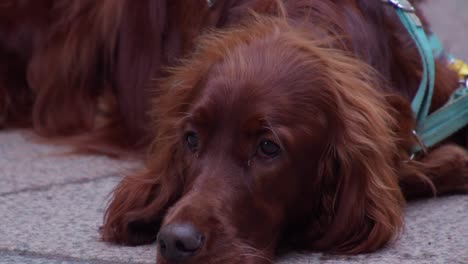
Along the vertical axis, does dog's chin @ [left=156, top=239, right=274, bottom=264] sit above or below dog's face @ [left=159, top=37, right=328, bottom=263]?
below

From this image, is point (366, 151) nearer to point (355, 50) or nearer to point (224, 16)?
point (355, 50)

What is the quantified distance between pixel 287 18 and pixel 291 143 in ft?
1.64

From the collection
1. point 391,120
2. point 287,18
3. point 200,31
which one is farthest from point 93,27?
point 391,120

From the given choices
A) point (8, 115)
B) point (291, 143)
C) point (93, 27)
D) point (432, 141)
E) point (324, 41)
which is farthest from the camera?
point (8, 115)

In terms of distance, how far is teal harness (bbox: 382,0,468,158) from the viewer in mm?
→ 3227

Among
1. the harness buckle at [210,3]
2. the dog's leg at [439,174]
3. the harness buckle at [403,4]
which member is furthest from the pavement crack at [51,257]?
the harness buckle at [403,4]

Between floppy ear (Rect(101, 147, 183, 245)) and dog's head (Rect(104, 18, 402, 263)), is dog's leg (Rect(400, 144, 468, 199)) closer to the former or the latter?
dog's head (Rect(104, 18, 402, 263))

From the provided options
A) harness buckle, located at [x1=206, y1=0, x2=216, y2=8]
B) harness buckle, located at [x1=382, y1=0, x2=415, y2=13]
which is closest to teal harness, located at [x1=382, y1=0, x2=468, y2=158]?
harness buckle, located at [x1=382, y1=0, x2=415, y2=13]

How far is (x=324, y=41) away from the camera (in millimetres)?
2887

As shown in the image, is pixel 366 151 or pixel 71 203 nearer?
pixel 366 151

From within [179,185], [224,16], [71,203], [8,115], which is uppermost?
[224,16]

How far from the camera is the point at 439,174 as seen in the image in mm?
3244

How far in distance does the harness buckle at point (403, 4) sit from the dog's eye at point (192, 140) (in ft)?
2.94

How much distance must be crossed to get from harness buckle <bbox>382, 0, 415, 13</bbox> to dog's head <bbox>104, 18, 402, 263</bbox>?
1.41 feet
